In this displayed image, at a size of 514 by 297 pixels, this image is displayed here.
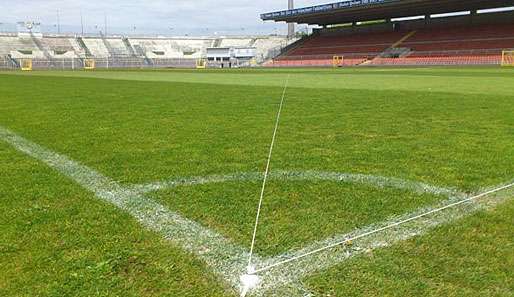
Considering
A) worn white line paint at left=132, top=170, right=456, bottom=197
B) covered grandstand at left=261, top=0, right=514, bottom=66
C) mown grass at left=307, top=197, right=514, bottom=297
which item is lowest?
mown grass at left=307, top=197, right=514, bottom=297

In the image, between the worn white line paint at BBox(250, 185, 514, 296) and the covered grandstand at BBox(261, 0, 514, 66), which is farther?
the covered grandstand at BBox(261, 0, 514, 66)

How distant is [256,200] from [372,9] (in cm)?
5548

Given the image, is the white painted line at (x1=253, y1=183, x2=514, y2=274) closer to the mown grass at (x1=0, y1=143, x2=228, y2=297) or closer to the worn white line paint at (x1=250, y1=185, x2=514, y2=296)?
the worn white line paint at (x1=250, y1=185, x2=514, y2=296)

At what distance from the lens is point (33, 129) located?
795cm

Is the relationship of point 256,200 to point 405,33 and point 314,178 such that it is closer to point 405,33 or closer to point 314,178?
point 314,178

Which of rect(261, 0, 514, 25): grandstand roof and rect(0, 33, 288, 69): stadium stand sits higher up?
rect(261, 0, 514, 25): grandstand roof

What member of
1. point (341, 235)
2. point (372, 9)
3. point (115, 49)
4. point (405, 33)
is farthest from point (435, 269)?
point (115, 49)

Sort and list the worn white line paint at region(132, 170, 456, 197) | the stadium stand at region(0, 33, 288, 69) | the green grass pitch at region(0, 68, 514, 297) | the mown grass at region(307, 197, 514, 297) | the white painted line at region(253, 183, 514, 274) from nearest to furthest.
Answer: the mown grass at region(307, 197, 514, 297), the green grass pitch at region(0, 68, 514, 297), the white painted line at region(253, 183, 514, 274), the worn white line paint at region(132, 170, 456, 197), the stadium stand at region(0, 33, 288, 69)

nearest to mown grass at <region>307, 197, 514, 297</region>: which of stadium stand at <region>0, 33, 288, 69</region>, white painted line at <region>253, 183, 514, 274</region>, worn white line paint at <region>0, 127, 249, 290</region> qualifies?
white painted line at <region>253, 183, 514, 274</region>

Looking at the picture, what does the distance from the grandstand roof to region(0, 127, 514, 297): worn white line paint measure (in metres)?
49.2

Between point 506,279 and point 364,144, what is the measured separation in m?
3.84

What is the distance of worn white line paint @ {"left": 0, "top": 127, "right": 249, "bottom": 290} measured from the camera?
2869 mm

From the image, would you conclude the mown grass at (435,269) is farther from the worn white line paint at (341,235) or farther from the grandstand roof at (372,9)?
the grandstand roof at (372,9)

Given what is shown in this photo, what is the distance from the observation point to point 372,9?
54844 millimetres
